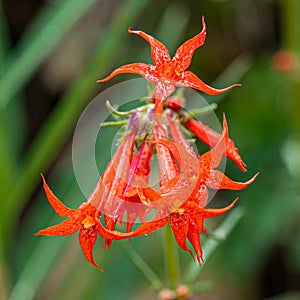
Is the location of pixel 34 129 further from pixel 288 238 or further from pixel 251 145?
pixel 288 238

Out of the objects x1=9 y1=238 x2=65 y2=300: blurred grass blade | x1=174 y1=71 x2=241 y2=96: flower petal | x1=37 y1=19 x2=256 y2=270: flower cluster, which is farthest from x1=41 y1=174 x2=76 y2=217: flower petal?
x1=9 y1=238 x2=65 y2=300: blurred grass blade

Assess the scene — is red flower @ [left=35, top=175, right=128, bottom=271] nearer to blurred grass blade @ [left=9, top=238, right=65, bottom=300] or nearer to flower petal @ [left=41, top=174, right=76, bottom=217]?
flower petal @ [left=41, top=174, right=76, bottom=217]

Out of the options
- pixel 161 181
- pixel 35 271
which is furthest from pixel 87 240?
pixel 35 271

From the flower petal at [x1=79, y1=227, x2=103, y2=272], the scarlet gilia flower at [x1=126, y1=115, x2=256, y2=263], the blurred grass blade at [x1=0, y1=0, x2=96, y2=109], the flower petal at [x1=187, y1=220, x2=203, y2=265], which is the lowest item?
the flower petal at [x1=187, y1=220, x2=203, y2=265]

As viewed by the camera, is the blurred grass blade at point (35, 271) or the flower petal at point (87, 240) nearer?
the flower petal at point (87, 240)

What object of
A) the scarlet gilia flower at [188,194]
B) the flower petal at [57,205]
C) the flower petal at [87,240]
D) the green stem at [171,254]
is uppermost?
the flower petal at [57,205]

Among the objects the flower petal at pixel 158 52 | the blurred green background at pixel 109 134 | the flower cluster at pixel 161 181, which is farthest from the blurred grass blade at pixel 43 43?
the flower petal at pixel 158 52

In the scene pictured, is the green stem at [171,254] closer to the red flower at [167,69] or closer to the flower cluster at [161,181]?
the flower cluster at [161,181]
